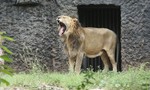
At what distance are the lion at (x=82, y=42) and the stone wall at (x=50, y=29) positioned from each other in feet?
1.32

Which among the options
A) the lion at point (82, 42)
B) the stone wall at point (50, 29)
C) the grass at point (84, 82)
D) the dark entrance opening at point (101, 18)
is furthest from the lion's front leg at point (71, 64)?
the grass at point (84, 82)

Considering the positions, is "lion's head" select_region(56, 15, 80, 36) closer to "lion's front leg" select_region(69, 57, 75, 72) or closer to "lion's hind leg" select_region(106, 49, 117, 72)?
"lion's front leg" select_region(69, 57, 75, 72)

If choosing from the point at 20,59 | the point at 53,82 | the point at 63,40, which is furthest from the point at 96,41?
the point at 53,82

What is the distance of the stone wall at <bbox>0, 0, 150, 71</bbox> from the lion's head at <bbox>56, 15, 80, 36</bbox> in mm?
633

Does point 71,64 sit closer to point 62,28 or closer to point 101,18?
point 62,28

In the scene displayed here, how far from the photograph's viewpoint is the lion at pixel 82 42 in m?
9.80

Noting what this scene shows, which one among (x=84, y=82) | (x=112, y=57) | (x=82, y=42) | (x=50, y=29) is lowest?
(x=112, y=57)

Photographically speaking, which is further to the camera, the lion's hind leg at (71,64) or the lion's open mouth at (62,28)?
the lion's hind leg at (71,64)

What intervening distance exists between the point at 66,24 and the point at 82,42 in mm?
568

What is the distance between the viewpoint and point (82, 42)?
32.8 ft

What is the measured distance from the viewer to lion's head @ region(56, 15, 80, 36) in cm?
969

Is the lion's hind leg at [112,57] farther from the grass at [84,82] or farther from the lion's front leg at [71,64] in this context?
the grass at [84,82]

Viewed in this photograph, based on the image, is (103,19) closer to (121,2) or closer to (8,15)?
(121,2)

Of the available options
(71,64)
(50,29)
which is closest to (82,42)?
(71,64)
